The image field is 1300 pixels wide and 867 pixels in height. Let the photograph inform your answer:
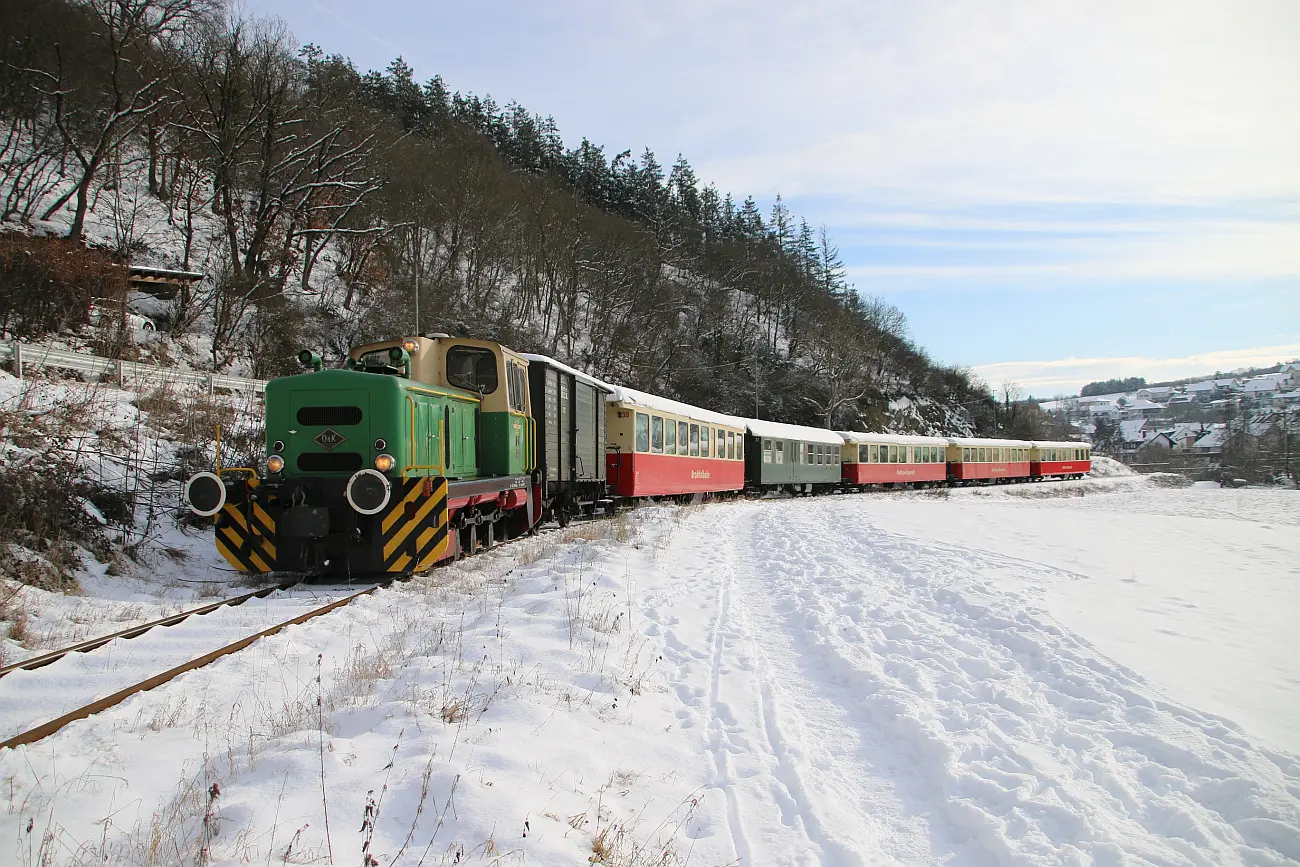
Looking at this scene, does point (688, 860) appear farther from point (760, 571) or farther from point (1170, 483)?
point (1170, 483)

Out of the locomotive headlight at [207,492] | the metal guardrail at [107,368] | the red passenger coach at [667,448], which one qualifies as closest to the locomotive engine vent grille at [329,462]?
the locomotive headlight at [207,492]

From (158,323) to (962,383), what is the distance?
89857 mm

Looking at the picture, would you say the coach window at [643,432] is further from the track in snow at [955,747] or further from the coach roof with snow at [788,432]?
the track in snow at [955,747]

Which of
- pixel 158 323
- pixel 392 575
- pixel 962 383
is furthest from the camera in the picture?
pixel 962 383

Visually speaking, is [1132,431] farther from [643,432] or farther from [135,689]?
[135,689]

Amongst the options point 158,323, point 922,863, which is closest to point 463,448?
point 922,863

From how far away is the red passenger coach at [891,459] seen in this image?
34.2 meters

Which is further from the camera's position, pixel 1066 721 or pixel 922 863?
pixel 1066 721

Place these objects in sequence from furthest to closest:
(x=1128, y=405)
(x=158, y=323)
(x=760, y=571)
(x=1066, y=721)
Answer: (x=1128, y=405)
(x=158, y=323)
(x=760, y=571)
(x=1066, y=721)

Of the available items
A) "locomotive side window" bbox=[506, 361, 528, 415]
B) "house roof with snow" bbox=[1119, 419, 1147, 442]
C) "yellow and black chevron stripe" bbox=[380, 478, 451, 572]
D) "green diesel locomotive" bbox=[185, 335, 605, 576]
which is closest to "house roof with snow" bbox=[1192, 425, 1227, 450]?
"house roof with snow" bbox=[1119, 419, 1147, 442]

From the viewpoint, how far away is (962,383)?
93.1 meters

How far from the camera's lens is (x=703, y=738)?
4.43 meters

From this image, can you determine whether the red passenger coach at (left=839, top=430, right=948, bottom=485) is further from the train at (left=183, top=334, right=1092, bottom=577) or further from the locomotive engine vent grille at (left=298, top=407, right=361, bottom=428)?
the locomotive engine vent grille at (left=298, top=407, right=361, bottom=428)

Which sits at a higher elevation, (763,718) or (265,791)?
(265,791)
